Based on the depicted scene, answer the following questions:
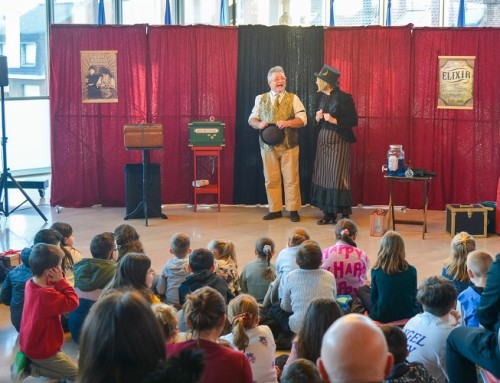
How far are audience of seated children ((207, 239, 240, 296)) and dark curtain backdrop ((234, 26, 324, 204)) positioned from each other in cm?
425

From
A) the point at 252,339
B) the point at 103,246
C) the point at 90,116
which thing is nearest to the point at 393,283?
the point at 252,339

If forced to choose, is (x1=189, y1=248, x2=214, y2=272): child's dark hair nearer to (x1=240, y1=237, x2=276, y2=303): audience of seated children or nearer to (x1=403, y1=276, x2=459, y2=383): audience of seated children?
(x1=240, y1=237, x2=276, y2=303): audience of seated children

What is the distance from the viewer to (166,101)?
1030cm

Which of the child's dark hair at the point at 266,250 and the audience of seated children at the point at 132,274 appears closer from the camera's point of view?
the audience of seated children at the point at 132,274

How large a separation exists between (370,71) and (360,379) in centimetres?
813

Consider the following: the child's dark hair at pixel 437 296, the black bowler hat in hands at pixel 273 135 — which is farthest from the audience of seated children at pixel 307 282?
the black bowler hat in hands at pixel 273 135

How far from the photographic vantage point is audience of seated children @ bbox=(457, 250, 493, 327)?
4.75 metres

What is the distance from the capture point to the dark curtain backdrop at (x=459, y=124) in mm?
9859

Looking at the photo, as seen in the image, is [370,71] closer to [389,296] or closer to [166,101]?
[166,101]

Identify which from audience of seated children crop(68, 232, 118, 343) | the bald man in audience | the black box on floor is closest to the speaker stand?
the black box on floor

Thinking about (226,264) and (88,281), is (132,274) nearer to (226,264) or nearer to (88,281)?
(88,281)

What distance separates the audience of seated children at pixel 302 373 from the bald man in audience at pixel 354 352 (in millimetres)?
1113

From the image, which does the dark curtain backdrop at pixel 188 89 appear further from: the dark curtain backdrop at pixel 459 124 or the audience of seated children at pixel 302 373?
the audience of seated children at pixel 302 373

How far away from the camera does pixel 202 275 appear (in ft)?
17.8
